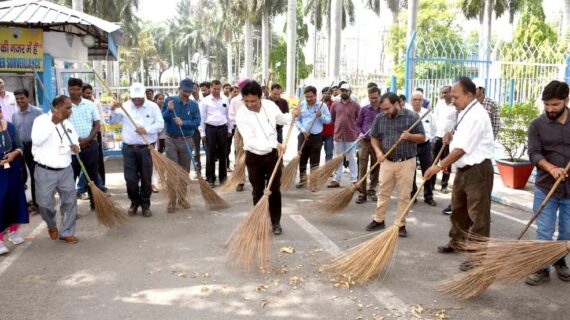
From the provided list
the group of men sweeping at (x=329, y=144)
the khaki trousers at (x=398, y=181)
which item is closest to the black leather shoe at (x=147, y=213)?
the group of men sweeping at (x=329, y=144)

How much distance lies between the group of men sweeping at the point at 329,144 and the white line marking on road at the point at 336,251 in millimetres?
455

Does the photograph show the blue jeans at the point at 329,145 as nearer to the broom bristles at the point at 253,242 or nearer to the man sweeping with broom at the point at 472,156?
the broom bristles at the point at 253,242

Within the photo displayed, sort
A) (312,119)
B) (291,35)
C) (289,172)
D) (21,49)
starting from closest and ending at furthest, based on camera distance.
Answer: (289,172), (312,119), (21,49), (291,35)

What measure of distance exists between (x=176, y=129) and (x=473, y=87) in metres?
4.23

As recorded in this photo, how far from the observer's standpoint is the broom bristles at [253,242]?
443 centimetres

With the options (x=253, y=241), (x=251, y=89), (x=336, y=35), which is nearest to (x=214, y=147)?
(x=251, y=89)

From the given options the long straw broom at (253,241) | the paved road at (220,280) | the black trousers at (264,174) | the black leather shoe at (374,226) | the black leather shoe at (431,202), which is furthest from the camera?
the black leather shoe at (431,202)

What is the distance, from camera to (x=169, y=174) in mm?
6266

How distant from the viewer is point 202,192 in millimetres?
6535

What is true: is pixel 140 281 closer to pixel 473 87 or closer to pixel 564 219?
pixel 473 87

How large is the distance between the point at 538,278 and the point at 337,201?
8.12 ft

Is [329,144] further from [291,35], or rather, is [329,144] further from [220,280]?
[291,35]

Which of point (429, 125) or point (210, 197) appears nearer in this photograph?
point (210, 197)

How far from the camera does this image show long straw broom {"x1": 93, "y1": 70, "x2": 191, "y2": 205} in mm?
6168
